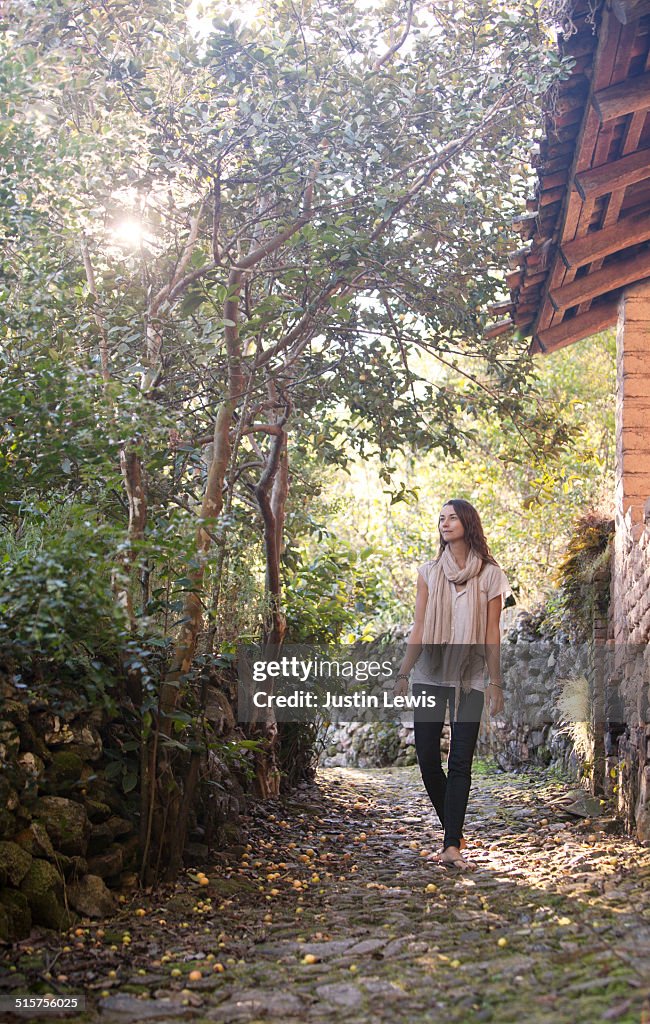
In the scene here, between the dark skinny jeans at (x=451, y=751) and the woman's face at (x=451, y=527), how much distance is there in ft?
2.53

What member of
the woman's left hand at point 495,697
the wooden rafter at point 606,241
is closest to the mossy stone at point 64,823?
the woman's left hand at point 495,697

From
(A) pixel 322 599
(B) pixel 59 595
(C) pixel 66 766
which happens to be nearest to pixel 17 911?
(C) pixel 66 766

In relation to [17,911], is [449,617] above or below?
above

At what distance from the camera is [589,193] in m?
5.34

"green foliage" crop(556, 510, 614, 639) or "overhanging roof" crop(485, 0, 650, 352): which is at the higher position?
"overhanging roof" crop(485, 0, 650, 352)

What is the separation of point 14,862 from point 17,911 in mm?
152

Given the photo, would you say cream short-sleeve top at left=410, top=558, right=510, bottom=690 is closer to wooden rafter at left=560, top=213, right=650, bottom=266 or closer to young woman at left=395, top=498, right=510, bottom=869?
young woman at left=395, top=498, right=510, bottom=869

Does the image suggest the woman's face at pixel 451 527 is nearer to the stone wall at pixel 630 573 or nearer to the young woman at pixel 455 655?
the young woman at pixel 455 655

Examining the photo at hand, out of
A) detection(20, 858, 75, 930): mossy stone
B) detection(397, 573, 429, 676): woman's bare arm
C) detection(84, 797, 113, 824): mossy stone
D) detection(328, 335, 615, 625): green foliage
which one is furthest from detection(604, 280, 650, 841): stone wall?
detection(328, 335, 615, 625): green foliage

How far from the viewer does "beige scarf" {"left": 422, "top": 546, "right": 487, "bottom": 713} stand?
15.6 ft

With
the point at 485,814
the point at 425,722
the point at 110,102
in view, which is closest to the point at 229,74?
the point at 110,102

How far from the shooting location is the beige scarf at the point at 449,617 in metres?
4.77

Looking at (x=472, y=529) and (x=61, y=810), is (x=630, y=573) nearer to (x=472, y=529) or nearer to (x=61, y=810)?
(x=472, y=529)

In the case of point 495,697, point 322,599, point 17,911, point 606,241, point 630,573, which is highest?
point 606,241
